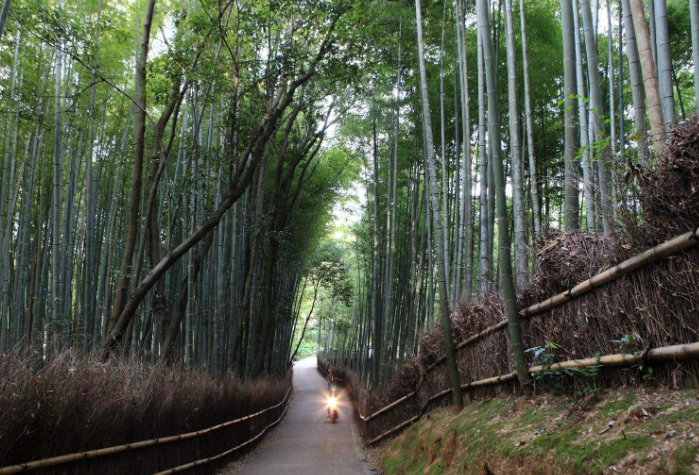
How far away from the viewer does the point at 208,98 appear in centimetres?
514

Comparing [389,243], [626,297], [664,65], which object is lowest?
[626,297]

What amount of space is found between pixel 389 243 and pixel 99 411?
4993 mm

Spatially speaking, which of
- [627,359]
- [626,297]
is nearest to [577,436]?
[627,359]

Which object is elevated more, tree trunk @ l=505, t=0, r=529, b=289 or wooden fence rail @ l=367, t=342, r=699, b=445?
tree trunk @ l=505, t=0, r=529, b=289

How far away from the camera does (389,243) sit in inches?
294

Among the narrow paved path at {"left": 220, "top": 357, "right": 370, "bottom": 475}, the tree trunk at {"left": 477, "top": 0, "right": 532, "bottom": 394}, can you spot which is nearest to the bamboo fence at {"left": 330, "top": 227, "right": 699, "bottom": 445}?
the tree trunk at {"left": 477, "top": 0, "right": 532, "bottom": 394}

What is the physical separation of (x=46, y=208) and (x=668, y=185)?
27.2 ft

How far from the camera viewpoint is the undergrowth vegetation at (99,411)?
2.34 metres

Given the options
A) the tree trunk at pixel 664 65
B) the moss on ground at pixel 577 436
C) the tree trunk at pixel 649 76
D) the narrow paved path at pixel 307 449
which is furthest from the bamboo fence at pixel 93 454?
the tree trunk at pixel 664 65

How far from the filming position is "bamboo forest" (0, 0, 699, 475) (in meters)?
2.23

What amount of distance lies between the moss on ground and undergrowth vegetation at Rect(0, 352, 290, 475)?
1.94 m

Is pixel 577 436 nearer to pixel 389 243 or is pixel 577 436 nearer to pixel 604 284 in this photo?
pixel 604 284

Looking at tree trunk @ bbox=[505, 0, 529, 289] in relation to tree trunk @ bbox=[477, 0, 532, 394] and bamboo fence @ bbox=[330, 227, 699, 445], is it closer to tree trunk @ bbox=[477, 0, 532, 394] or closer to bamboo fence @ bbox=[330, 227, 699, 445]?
tree trunk @ bbox=[477, 0, 532, 394]

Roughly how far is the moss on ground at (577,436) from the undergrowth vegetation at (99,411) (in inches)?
76.2
